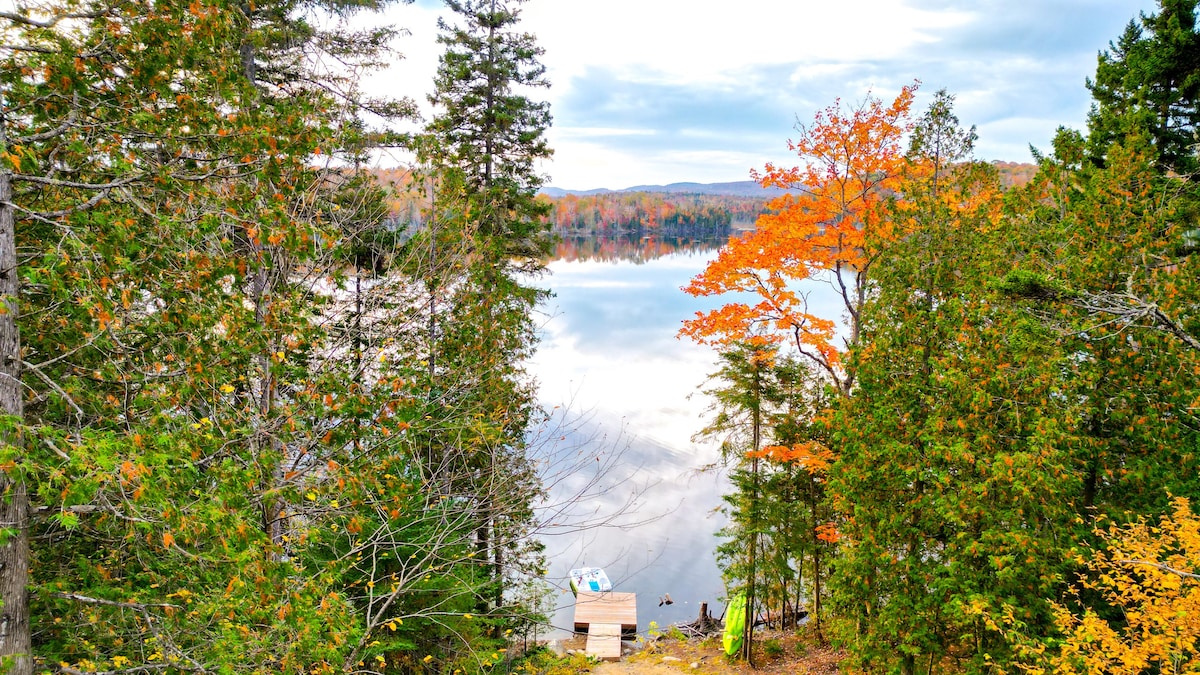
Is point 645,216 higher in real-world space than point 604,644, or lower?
higher

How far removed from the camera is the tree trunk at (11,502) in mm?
3879

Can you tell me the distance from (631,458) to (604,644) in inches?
317

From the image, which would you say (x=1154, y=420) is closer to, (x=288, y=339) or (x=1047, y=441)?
(x=1047, y=441)

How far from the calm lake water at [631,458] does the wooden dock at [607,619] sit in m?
0.56

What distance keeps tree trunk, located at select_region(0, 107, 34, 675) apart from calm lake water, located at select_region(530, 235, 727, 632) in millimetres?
4101

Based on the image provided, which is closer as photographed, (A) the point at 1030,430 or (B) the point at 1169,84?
(A) the point at 1030,430

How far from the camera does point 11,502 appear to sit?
386 centimetres

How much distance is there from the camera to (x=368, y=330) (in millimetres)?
7742

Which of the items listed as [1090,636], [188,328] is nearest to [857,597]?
[1090,636]

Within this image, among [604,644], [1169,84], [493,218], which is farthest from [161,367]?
[1169,84]

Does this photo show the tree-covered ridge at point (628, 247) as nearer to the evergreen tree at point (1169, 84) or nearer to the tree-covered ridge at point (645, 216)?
the tree-covered ridge at point (645, 216)

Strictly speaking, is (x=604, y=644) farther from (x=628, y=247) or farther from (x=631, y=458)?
(x=628, y=247)

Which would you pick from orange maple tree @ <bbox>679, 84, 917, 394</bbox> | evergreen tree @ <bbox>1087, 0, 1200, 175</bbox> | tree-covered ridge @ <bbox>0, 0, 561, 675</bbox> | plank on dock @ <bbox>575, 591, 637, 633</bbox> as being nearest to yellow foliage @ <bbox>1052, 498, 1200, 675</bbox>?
orange maple tree @ <bbox>679, 84, 917, 394</bbox>

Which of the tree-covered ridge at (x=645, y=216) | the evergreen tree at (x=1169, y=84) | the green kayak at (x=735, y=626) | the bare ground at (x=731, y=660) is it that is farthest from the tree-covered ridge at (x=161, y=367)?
the tree-covered ridge at (x=645, y=216)
